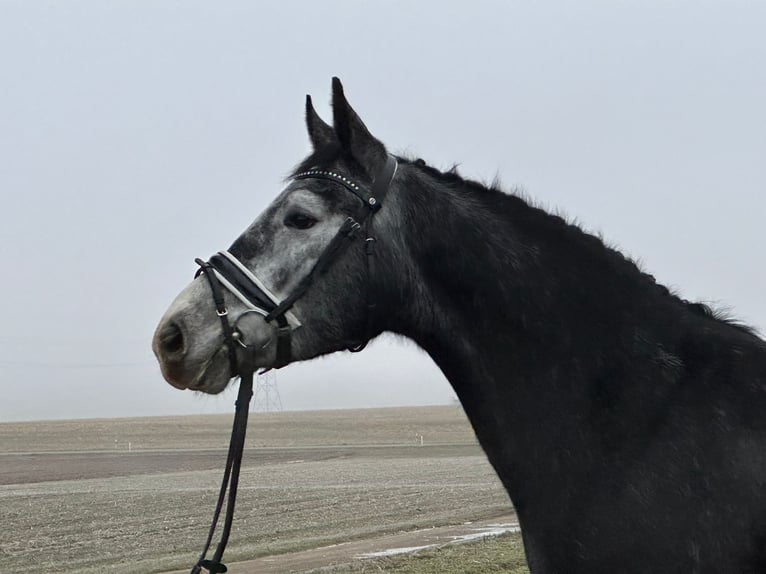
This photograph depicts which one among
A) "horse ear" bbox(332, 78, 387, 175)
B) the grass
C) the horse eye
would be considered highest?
"horse ear" bbox(332, 78, 387, 175)

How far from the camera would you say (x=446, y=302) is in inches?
144

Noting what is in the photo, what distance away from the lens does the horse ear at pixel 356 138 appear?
3697 millimetres

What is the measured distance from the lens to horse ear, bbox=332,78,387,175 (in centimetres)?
370

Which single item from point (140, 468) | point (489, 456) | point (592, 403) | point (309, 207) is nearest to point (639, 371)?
point (592, 403)

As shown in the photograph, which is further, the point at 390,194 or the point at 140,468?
the point at 140,468

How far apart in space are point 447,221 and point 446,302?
1.24 feet

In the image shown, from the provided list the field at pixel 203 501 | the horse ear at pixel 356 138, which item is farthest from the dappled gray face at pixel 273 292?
the field at pixel 203 501

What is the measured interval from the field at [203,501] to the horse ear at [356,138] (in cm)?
1237

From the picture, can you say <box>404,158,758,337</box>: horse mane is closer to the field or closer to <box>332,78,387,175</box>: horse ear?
<box>332,78,387,175</box>: horse ear

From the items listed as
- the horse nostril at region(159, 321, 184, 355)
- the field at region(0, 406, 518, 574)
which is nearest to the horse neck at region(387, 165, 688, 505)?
the horse nostril at region(159, 321, 184, 355)

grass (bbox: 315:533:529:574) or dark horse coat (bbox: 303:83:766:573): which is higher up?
dark horse coat (bbox: 303:83:766:573)

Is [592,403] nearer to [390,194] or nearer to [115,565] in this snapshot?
[390,194]

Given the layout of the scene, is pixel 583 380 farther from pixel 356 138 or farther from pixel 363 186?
pixel 356 138

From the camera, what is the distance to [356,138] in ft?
12.4
